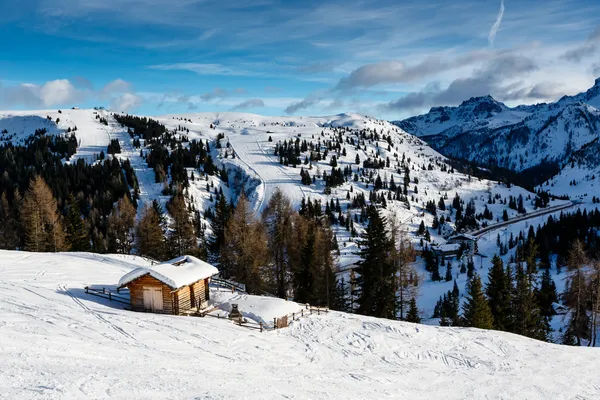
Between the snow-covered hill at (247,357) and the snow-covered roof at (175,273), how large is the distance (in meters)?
2.28

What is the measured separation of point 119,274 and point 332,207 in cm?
11750

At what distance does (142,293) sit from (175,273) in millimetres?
2588

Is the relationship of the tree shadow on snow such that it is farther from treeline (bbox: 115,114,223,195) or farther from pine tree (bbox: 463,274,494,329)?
treeline (bbox: 115,114,223,195)

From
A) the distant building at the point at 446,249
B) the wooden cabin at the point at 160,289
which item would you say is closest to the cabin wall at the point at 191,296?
the wooden cabin at the point at 160,289

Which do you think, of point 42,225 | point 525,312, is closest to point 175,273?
point 525,312

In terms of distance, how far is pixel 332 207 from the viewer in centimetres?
15150

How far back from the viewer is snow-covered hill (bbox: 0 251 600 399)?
54.8 ft

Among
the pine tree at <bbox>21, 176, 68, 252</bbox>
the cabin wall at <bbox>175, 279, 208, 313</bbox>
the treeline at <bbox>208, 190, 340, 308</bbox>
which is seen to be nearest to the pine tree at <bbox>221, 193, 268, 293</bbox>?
the treeline at <bbox>208, 190, 340, 308</bbox>

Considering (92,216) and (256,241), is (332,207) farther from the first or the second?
(256,241)

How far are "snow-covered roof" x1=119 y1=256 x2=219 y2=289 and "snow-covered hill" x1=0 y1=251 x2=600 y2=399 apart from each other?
228 centimetres

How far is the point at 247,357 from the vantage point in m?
22.4

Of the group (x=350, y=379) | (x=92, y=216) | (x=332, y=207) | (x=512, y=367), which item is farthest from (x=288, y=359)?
(x=332, y=207)

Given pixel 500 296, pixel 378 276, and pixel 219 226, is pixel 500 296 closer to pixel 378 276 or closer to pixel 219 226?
pixel 378 276

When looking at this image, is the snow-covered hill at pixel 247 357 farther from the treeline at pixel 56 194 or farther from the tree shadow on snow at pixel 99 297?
the treeline at pixel 56 194
